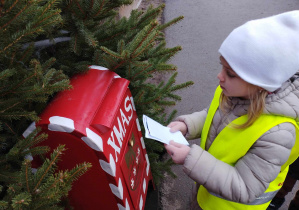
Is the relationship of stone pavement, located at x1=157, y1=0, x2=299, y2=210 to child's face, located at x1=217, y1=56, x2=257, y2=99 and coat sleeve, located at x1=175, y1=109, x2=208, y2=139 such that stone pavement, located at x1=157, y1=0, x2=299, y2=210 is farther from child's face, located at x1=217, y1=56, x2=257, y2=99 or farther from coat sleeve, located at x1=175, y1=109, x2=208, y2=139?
child's face, located at x1=217, y1=56, x2=257, y2=99

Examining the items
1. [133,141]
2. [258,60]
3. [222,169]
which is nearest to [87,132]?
[133,141]

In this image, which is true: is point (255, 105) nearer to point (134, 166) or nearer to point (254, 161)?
point (254, 161)

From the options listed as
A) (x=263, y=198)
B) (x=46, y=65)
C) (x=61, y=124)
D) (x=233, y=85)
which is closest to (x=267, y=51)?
(x=233, y=85)

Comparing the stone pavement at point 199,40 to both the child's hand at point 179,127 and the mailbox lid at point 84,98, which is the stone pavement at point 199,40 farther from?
the mailbox lid at point 84,98

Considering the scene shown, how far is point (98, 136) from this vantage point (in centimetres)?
133

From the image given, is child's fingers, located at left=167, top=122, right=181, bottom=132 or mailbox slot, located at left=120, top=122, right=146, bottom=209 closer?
mailbox slot, located at left=120, top=122, right=146, bottom=209

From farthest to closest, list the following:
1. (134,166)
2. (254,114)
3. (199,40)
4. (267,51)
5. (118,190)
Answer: (199,40)
(134,166)
(118,190)
(254,114)
(267,51)

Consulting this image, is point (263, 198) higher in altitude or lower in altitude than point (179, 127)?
lower

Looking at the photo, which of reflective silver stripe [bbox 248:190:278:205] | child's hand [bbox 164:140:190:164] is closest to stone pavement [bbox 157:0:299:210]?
reflective silver stripe [bbox 248:190:278:205]

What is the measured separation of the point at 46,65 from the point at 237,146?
1.10m

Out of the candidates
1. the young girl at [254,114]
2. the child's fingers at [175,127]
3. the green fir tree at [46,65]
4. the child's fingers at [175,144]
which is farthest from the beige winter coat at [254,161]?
the green fir tree at [46,65]

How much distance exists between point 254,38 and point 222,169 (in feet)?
2.15

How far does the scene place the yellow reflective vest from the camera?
1.33 m

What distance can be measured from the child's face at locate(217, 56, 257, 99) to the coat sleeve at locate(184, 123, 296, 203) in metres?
0.22
